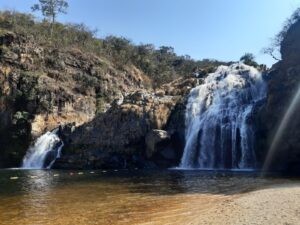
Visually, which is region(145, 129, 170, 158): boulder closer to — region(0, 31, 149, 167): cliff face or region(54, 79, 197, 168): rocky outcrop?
region(54, 79, 197, 168): rocky outcrop

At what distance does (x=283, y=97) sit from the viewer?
3922 centimetres

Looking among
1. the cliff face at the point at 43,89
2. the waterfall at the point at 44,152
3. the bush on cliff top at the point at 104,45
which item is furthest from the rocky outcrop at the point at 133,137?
the bush on cliff top at the point at 104,45

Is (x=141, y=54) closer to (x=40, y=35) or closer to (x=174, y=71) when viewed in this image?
(x=174, y=71)

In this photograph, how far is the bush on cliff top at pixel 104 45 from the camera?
79.1m

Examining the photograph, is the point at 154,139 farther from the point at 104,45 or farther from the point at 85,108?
the point at 104,45

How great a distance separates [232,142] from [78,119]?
1174 inches

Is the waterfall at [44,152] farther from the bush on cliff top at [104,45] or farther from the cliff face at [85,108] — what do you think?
the bush on cliff top at [104,45]

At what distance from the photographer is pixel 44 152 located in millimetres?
55562

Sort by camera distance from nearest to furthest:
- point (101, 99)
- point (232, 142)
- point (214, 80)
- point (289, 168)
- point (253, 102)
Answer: point (289, 168) < point (232, 142) < point (253, 102) < point (214, 80) < point (101, 99)

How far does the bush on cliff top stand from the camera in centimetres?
7912

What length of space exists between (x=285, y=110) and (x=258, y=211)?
975 inches

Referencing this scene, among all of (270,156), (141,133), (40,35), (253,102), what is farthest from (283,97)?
(40,35)

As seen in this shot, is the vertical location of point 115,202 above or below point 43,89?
below

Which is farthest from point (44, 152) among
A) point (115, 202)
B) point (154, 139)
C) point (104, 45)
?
point (104, 45)
